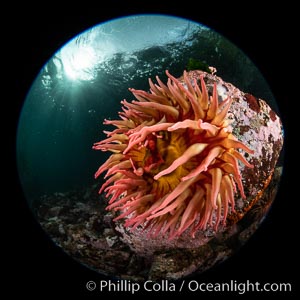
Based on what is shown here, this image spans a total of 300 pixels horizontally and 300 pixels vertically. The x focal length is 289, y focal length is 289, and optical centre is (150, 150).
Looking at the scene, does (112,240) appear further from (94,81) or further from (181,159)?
(94,81)

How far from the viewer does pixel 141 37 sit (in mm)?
4191

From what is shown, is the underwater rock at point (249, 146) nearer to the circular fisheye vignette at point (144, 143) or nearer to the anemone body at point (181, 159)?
the circular fisheye vignette at point (144, 143)

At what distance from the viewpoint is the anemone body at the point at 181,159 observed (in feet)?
10.3

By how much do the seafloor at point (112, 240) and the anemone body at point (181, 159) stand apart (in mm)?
714

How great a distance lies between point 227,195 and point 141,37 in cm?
254

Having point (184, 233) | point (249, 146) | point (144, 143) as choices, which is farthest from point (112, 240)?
point (249, 146)

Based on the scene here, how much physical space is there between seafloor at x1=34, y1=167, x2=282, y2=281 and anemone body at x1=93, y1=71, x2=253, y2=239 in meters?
0.71

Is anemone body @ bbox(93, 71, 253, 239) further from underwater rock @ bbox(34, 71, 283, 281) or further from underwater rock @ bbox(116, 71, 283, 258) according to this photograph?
underwater rock @ bbox(34, 71, 283, 281)

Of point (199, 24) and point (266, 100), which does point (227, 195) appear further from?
point (199, 24)

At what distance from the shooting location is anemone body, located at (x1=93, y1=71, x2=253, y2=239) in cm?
313

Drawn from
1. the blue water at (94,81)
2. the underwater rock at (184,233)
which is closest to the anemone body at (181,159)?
the underwater rock at (184,233)

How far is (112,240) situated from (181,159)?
2.12m

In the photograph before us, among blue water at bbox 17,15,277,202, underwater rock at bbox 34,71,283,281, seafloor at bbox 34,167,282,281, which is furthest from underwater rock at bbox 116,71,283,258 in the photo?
blue water at bbox 17,15,277,202

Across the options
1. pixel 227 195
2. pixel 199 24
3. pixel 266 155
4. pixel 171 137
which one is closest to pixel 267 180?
pixel 266 155
